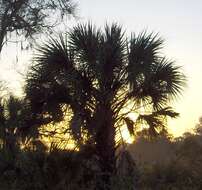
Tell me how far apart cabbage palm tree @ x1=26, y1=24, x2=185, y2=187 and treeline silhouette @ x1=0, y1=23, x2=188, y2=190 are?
3 cm

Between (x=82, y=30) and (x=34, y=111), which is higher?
(x=82, y=30)

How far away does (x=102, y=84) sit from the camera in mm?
14391

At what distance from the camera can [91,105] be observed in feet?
47.5

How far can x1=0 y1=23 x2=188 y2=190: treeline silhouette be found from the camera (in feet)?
43.7

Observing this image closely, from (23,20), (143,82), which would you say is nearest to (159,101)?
(143,82)

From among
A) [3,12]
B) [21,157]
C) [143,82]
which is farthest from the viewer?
[3,12]

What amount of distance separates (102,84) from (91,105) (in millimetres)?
706

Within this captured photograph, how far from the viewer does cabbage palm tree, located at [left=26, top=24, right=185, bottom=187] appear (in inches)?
560

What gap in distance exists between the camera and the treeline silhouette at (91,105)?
13305 mm

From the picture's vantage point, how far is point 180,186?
50.4 feet

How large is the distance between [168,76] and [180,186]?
3485 mm

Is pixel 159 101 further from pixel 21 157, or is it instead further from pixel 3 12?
pixel 3 12

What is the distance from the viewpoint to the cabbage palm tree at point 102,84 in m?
14.2

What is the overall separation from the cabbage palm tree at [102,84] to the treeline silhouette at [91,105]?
1.1 inches
